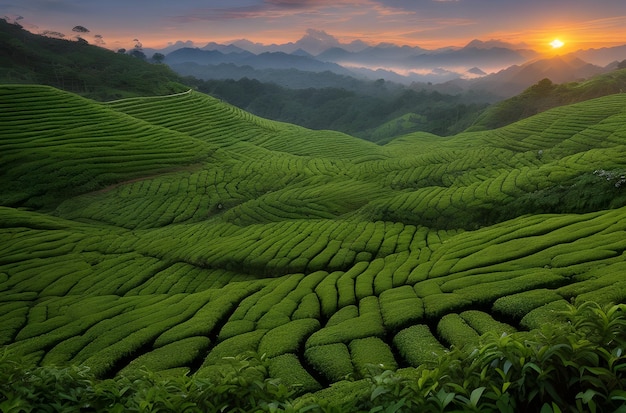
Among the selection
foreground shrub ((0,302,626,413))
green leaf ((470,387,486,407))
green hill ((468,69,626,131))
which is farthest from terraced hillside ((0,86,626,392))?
green hill ((468,69,626,131))

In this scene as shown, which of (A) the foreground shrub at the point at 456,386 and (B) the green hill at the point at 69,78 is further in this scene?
(B) the green hill at the point at 69,78

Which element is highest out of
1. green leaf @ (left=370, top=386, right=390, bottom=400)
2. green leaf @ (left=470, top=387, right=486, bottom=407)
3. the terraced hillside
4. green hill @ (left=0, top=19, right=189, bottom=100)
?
green hill @ (left=0, top=19, right=189, bottom=100)

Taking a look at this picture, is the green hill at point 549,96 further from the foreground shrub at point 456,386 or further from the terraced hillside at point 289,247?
the foreground shrub at point 456,386

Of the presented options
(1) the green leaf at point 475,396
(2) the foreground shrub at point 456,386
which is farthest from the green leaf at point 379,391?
(1) the green leaf at point 475,396

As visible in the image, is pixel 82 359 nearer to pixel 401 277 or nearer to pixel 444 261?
pixel 401 277

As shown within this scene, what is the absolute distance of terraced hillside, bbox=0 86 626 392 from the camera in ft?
57.9

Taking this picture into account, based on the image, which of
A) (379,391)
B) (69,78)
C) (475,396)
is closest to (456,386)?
(475,396)

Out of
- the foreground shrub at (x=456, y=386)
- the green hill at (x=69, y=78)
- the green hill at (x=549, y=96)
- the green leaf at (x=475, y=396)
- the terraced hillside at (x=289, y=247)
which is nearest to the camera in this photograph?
the green leaf at (x=475, y=396)

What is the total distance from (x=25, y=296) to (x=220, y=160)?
50.7 m

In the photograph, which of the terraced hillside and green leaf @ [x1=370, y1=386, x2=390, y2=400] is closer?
green leaf @ [x1=370, y1=386, x2=390, y2=400]

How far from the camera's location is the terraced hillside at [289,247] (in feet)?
57.9

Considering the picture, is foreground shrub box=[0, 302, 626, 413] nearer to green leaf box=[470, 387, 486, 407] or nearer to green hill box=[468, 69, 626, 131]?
green leaf box=[470, 387, 486, 407]

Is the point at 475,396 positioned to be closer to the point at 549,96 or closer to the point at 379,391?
the point at 379,391

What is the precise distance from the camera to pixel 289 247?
32.7m
